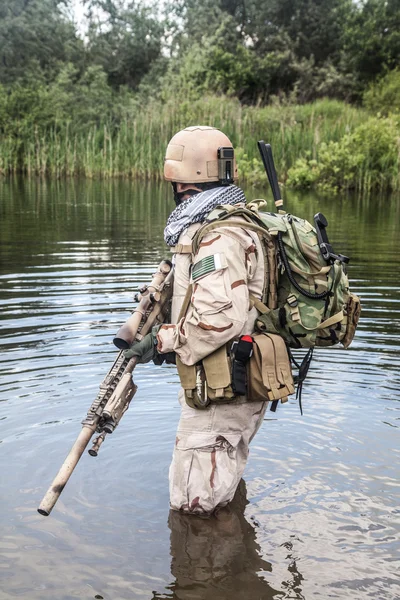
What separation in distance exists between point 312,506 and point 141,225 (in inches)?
468

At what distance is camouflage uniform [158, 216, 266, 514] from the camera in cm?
358

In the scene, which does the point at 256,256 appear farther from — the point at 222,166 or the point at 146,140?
the point at 146,140

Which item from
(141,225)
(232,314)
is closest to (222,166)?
(232,314)

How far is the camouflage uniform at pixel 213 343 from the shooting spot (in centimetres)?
358

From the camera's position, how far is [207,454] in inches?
149

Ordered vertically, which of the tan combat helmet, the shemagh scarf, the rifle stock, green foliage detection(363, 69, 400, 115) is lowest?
the rifle stock

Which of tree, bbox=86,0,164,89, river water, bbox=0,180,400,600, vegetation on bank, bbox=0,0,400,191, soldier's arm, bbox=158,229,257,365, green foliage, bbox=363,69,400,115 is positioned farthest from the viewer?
tree, bbox=86,0,164,89

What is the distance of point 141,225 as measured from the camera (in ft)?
51.9

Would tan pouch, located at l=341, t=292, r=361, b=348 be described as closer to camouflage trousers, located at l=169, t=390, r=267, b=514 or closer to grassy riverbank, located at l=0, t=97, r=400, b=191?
camouflage trousers, located at l=169, t=390, r=267, b=514

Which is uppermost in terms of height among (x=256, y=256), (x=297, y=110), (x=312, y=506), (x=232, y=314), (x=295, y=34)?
(x=295, y=34)

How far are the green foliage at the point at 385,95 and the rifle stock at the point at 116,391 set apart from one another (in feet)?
112

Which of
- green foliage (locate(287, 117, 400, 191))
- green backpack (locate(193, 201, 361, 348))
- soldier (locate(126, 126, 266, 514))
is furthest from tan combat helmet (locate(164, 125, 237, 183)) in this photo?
green foliage (locate(287, 117, 400, 191))

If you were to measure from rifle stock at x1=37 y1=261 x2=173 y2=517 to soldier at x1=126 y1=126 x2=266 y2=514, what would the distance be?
103mm

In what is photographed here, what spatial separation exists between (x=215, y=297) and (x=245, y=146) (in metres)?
22.9
